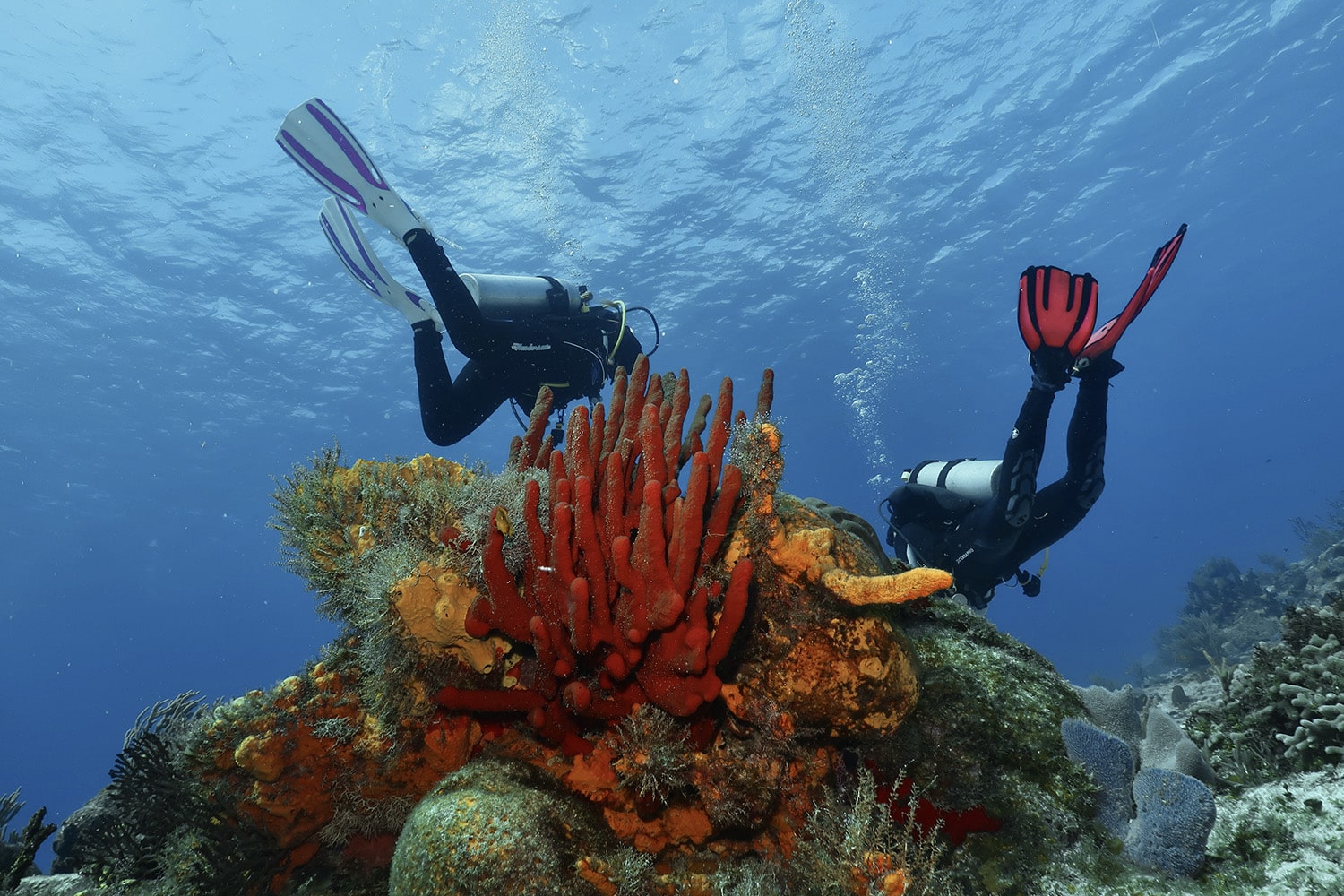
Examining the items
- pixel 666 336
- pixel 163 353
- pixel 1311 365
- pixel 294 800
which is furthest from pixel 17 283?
pixel 1311 365

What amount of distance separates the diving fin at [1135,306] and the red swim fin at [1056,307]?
0.24 m

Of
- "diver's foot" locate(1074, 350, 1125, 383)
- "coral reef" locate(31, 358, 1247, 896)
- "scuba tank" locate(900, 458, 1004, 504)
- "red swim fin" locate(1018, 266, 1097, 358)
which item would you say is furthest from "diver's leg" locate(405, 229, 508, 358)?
"diver's foot" locate(1074, 350, 1125, 383)

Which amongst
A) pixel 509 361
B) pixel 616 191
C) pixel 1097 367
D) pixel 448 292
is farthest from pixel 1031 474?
pixel 616 191

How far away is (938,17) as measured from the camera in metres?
20.4

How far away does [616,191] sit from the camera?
24094 mm

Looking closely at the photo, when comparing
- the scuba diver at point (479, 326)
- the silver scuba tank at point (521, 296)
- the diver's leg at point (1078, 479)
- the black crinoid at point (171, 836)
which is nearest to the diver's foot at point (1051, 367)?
the diver's leg at point (1078, 479)

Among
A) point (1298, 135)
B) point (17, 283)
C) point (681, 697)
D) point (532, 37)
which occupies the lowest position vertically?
point (681, 697)

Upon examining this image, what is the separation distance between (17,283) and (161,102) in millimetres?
12358

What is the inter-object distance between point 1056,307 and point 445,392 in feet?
23.5

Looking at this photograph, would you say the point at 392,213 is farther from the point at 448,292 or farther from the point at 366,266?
the point at 366,266

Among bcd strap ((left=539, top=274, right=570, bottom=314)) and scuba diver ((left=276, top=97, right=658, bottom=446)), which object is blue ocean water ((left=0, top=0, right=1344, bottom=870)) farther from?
bcd strap ((left=539, top=274, right=570, bottom=314))

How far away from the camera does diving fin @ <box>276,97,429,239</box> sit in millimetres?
6102

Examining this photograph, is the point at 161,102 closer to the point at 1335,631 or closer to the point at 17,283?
the point at 17,283

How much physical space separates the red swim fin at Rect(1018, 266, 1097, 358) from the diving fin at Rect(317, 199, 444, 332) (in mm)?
6778
